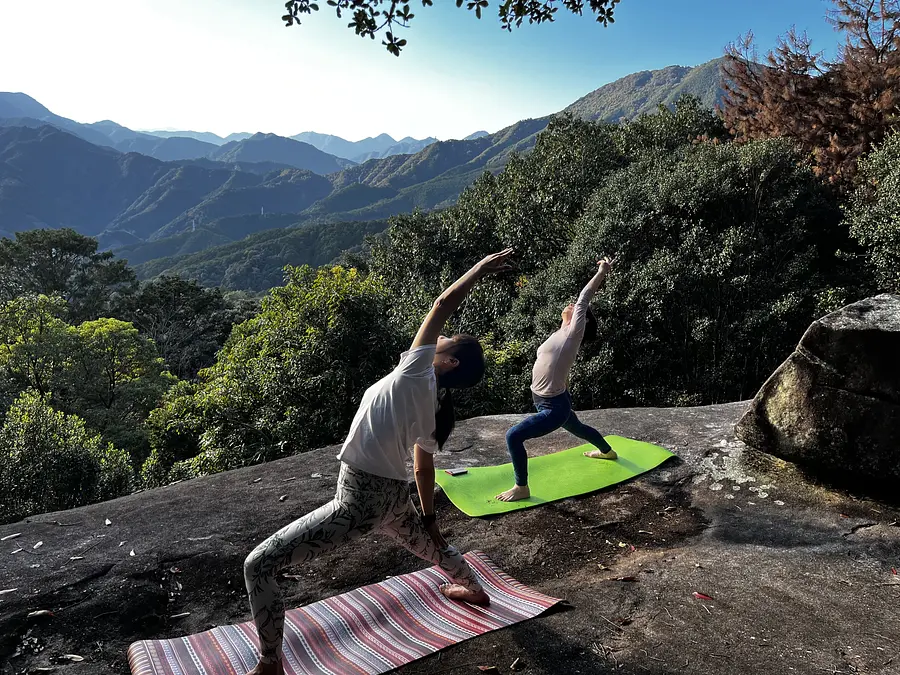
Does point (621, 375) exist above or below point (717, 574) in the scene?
below

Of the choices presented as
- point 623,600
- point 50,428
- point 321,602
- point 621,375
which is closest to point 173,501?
point 321,602

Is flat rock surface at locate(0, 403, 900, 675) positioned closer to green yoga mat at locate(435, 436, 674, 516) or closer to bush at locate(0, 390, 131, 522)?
green yoga mat at locate(435, 436, 674, 516)

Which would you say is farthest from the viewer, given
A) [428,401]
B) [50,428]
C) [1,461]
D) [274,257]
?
[274,257]

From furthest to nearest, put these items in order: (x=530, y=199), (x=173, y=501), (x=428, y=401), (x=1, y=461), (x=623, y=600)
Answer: (x=530, y=199)
(x=1, y=461)
(x=173, y=501)
(x=623, y=600)
(x=428, y=401)

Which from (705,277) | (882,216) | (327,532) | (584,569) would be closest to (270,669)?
(327,532)

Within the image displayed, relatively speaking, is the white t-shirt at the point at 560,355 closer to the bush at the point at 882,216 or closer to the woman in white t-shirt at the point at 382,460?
the woman in white t-shirt at the point at 382,460

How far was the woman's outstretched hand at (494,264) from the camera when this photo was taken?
10.7 feet

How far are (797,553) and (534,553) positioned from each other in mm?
2051

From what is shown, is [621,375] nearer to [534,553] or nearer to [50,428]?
[534,553]

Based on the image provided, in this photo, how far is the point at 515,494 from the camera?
5617 millimetres

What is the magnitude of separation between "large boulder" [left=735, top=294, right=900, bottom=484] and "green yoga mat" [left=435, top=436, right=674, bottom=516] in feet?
4.47

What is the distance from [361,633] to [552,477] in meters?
3.14

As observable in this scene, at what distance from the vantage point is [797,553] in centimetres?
451

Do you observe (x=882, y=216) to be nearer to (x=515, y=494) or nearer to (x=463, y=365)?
(x=515, y=494)
